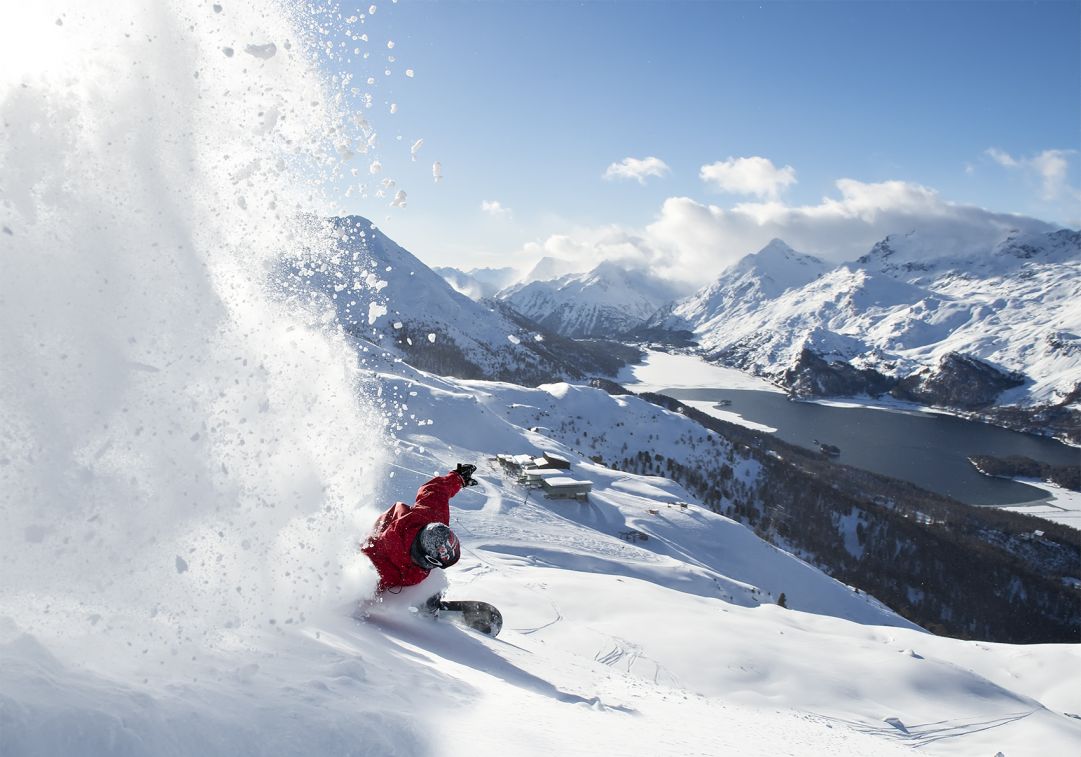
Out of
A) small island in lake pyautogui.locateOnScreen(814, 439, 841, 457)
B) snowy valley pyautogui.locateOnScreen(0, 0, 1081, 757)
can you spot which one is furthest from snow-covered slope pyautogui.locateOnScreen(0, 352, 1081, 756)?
small island in lake pyautogui.locateOnScreen(814, 439, 841, 457)

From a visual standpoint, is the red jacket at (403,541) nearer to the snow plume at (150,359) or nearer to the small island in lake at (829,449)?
the snow plume at (150,359)

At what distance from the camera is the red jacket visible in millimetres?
9930

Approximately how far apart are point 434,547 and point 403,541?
0.78 metres

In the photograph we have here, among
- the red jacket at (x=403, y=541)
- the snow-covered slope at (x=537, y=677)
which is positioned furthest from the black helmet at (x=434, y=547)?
the snow-covered slope at (x=537, y=677)

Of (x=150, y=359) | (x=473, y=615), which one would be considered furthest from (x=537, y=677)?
(x=150, y=359)

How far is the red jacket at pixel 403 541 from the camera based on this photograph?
993cm

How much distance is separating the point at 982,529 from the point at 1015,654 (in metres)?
113

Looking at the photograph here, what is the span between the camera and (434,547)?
31.1 ft

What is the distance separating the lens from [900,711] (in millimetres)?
15953

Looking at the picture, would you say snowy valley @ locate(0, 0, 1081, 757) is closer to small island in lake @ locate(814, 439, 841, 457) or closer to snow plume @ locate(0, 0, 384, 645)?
snow plume @ locate(0, 0, 384, 645)

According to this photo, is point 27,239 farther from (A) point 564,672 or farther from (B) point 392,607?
(A) point 564,672

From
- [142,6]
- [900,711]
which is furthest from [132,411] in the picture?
[900,711]

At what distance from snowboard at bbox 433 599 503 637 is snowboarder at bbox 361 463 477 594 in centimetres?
122

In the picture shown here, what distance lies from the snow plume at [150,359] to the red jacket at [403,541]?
1.28 feet
